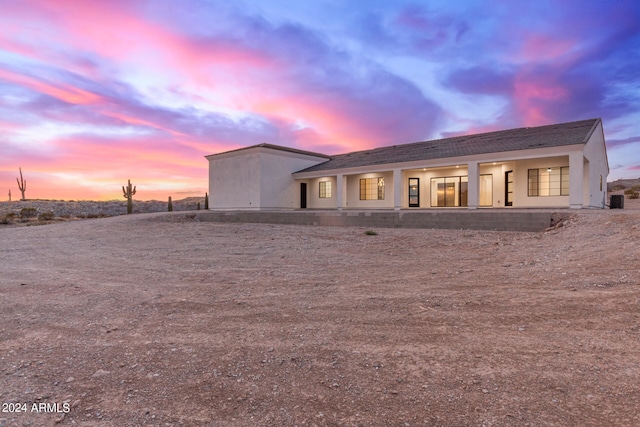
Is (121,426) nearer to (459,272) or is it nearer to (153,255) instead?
(459,272)

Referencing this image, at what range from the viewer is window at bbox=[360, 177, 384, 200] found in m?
22.1

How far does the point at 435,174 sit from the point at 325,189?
740cm

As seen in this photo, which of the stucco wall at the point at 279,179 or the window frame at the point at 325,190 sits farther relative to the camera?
the window frame at the point at 325,190

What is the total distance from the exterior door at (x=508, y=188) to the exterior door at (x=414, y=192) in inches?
183

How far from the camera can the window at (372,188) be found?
22.1 metres

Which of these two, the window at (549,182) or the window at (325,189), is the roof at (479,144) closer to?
the window at (325,189)

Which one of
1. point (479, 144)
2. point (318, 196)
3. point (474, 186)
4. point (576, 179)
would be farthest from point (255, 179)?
point (576, 179)

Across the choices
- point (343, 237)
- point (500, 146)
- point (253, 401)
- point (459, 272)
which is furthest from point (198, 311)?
point (500, 146)

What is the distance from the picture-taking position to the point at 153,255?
8.78 m

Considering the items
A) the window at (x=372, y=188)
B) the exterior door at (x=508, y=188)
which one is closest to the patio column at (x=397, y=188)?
the window at (x=372, y=188)

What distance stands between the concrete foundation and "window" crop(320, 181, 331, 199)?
6.43 m

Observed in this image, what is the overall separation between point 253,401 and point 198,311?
217cm

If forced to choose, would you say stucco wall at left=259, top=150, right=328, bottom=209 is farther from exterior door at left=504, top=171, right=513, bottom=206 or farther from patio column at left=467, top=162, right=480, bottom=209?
exterior door at left=504, top=171, right=513, bottom=206

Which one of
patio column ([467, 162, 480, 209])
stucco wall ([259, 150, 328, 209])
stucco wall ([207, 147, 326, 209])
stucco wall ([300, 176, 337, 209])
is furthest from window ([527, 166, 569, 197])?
stucco wall ([207, 147, 326, 209])
